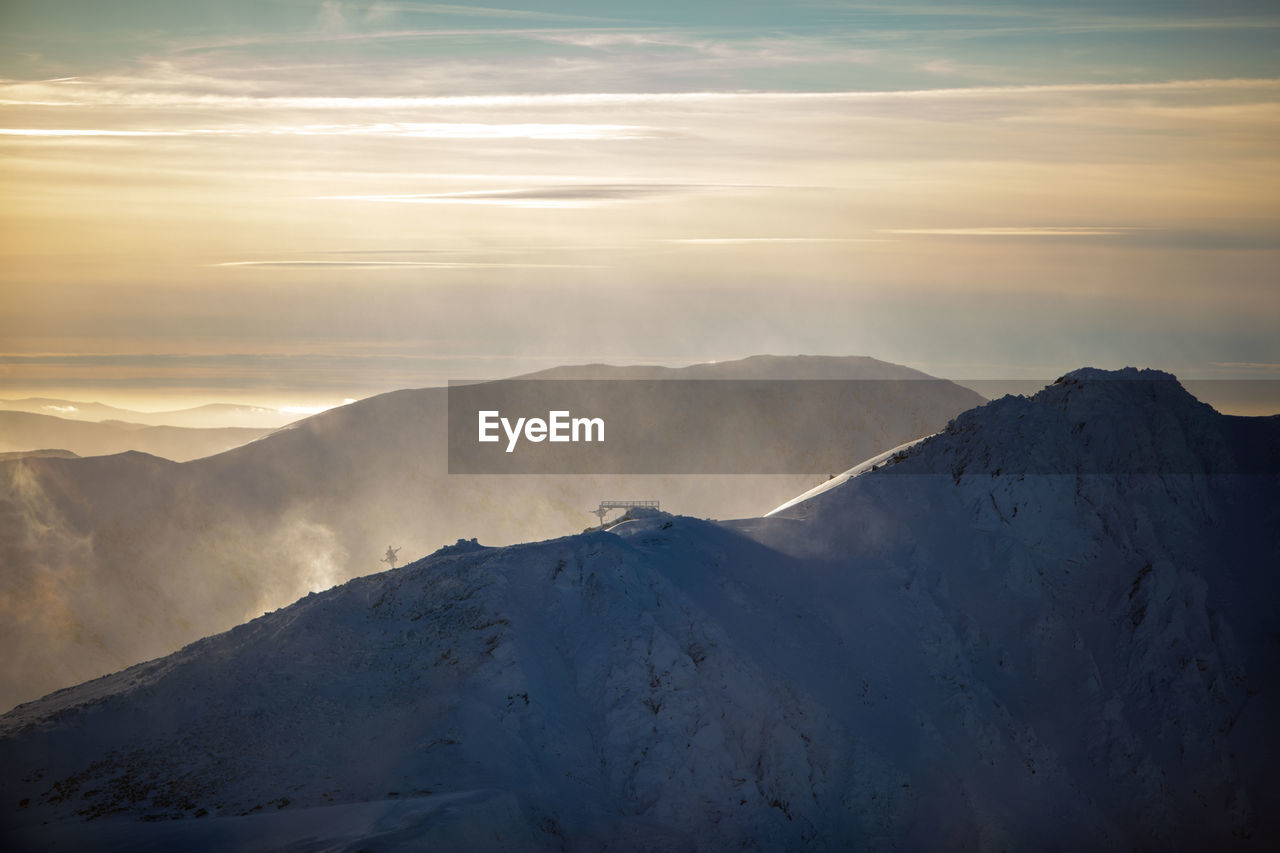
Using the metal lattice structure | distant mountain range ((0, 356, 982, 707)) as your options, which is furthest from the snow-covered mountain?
distant mountain range ((0, 356, 982, 707))

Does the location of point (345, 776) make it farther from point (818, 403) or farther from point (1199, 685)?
point (818, 403)

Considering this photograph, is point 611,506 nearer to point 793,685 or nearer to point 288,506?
point 288,506

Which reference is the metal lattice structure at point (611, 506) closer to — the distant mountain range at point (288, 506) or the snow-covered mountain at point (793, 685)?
the distant mountain range at point (288, 506)

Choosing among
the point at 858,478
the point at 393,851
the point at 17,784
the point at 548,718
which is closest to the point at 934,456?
the point at 858,478

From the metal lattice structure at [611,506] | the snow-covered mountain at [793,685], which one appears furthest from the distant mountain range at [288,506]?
the snow-covered mountain at [793,685]

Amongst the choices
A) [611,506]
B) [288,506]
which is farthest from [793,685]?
[288,506]

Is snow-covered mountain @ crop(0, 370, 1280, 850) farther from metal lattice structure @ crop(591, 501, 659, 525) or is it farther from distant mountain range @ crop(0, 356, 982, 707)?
distant mountain range @ crop(0, 356, 982, 707)
